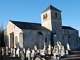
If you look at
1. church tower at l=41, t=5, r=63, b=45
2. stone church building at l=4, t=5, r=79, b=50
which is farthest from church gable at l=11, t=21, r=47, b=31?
church tower at l=41, t=5, r=63, b=45

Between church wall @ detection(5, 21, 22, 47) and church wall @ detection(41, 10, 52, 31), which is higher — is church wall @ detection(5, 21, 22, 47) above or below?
below

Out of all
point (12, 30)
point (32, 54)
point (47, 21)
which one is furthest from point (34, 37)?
point (32, 54)

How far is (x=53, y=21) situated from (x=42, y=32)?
495cm

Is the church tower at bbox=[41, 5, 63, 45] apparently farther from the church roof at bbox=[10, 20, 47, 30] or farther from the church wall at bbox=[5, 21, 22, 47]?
the church wall at bbox=[5, 21, 22, 47]

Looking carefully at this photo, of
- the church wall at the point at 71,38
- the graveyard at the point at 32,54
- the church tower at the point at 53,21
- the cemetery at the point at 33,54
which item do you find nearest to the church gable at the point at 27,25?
the church tower at the point at 53,21

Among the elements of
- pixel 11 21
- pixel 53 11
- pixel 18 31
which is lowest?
pixel 18 31

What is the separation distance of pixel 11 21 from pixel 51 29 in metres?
10.8

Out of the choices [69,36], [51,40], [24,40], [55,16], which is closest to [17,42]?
[24,40]

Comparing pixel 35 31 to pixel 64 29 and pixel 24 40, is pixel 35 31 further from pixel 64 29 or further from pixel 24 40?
pixel 64 29

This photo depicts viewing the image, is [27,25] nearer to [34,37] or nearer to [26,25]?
[26,25]

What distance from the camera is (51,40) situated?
46.3m

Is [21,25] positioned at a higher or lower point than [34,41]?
higher

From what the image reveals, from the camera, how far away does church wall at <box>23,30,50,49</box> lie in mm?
41750

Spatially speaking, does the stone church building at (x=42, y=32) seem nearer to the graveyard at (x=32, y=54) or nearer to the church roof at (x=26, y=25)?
the church roof at (x=26, y=25)
